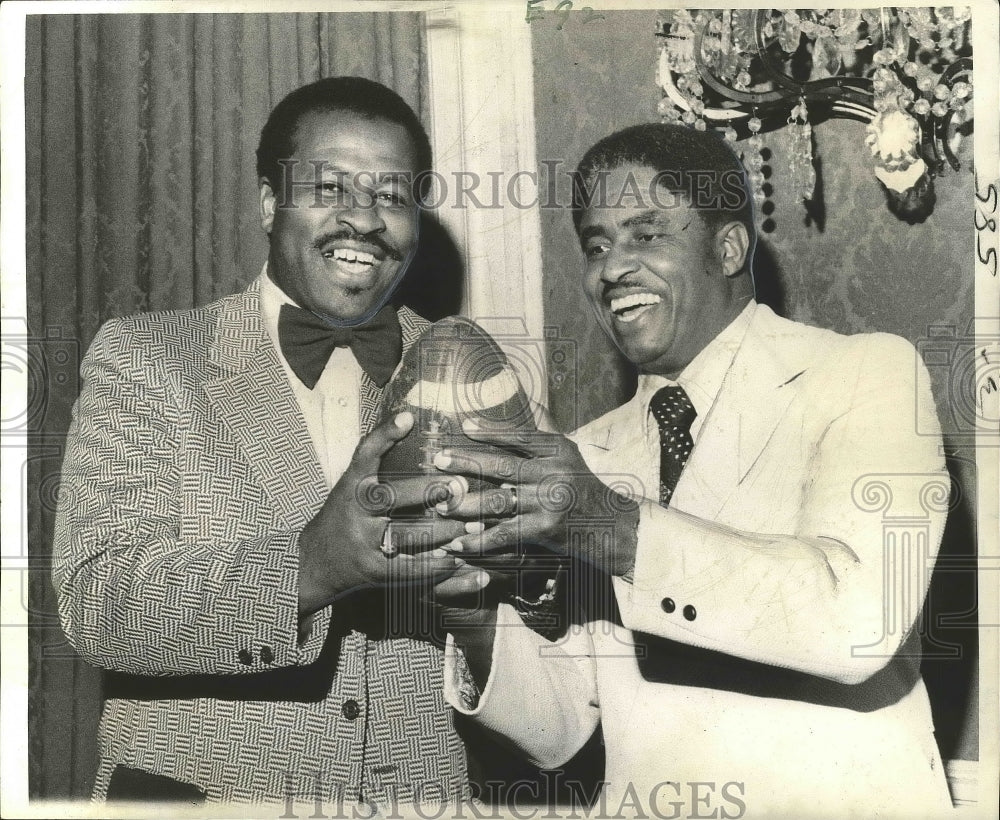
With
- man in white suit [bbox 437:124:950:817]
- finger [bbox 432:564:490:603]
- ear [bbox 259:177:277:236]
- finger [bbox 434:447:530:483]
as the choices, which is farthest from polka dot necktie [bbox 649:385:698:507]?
ear [bbox 259:177:277:236]

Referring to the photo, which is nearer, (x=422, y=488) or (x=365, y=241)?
(x=422, y=488)

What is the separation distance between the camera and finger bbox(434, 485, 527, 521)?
251cm

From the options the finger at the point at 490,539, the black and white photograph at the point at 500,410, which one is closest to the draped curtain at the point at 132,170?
the black and white photograph at the point at 500,410

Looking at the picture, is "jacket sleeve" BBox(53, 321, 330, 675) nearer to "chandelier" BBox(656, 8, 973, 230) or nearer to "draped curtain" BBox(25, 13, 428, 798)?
"draped curtain" BBox(25, 13, 428, 798)

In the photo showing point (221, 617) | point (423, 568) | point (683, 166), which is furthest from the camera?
point (683, 166)

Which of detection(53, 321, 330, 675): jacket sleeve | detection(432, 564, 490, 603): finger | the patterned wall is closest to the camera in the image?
detection(53, 321, 330, 675): jacket sleeve

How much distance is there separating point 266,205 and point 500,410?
0.69m

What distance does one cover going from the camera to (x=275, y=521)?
255 cm

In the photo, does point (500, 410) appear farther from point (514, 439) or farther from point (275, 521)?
point (275, 521)

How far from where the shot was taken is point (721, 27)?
2.76 meters

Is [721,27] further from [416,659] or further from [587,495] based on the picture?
[416,659]

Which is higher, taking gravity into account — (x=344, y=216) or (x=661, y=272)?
(x=344, y=216)
